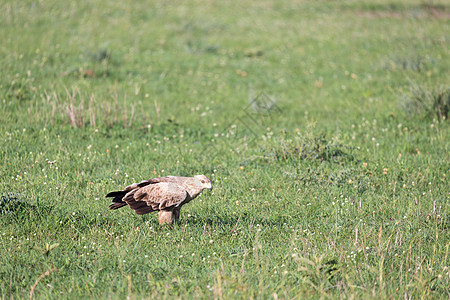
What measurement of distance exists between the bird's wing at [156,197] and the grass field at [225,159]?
12.3 inches

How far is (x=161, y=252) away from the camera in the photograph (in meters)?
4.97

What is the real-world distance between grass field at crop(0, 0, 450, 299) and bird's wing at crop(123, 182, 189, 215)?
0.31 metres

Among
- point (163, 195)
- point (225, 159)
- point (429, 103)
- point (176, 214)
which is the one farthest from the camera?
point (429, 103)

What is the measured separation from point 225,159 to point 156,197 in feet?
9.63

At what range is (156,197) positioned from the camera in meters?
5.21

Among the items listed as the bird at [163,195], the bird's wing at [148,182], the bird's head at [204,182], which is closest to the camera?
the bird's head at [204,182]

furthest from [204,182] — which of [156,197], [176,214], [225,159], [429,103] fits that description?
[429,103]

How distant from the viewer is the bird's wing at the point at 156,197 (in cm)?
512

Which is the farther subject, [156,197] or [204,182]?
[156,197]

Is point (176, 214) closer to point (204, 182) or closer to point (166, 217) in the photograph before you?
point (166, 217)

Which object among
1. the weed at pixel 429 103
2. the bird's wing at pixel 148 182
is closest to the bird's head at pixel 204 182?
the bird's wing at pixel 148 182

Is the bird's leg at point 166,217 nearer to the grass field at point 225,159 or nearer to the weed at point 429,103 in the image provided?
the grass field at point 225,159

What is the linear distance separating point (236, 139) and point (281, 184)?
2.38 m

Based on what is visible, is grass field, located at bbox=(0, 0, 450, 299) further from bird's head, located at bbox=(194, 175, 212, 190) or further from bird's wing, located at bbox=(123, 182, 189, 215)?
bird's head, located at bbox=(194, 175, 212, 190)
